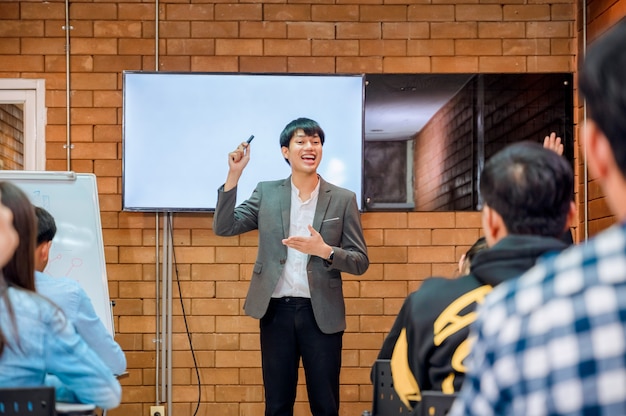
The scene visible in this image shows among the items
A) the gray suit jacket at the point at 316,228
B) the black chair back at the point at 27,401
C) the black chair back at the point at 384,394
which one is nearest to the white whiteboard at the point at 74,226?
the gray suit jacket at the point at 316,228

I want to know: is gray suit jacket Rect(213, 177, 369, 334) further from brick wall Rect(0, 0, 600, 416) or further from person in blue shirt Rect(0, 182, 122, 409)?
person in blue shirt Rect(0, 182, 122, 409)

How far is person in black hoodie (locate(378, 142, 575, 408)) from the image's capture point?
5.10 feet

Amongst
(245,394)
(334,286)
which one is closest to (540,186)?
(334,286)

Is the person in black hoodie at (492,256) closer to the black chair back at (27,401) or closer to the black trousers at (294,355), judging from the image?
the black chair back at (27,401)

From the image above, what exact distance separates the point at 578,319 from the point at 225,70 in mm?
4506

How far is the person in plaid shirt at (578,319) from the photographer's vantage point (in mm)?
657

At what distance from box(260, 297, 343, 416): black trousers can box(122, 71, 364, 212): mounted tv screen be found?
1291mm

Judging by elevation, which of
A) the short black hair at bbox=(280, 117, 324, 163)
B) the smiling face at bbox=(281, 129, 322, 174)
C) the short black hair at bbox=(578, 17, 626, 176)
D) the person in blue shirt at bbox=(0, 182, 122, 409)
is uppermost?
the short black hair at bbox=(280, 117, 324, 163)

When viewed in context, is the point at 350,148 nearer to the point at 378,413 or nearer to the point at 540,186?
the point at 378,413

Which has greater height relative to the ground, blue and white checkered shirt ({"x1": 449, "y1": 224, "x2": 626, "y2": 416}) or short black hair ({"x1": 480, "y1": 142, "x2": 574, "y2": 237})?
short black hair ({"x1": 480, "y1": 142, "x2": 574, "y2": 237})

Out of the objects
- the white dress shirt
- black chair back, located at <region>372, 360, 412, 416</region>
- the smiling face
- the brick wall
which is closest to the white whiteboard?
the brick wall

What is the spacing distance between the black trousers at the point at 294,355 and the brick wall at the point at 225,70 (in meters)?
1.24

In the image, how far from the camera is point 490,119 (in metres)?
5.02

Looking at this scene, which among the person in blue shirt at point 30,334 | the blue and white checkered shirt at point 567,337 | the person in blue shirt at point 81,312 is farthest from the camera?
the person in blue shirt at point 81,312
